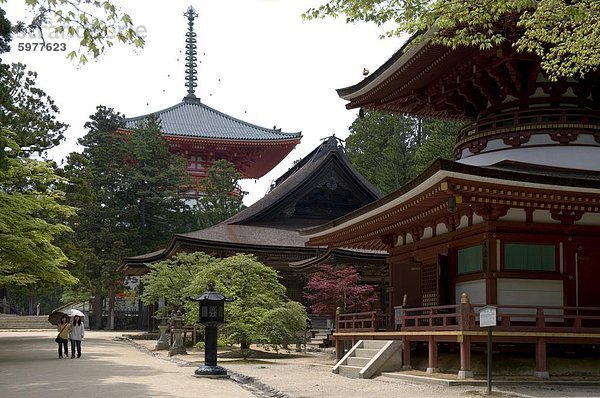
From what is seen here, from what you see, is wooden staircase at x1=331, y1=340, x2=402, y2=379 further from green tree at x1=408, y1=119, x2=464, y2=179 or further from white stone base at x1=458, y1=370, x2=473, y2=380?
green tree at x1=408, y1=119, x2=464, y2=179

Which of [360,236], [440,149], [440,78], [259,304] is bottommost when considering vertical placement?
[259,304]

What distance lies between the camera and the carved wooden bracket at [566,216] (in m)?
15.8

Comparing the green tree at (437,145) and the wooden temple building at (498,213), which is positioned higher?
the green tree at (437,145)

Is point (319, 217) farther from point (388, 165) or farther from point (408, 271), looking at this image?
point (408, 271)

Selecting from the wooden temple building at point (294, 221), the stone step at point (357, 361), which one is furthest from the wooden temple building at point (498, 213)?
the wooden temple building at point (294, 221)

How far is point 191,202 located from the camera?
54.1m

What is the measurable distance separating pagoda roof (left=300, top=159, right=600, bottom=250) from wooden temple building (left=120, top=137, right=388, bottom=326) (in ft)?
50.2

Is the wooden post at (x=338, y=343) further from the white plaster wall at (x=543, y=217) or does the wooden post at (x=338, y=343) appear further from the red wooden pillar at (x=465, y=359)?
the white plaster wall at (x=543, y=217)

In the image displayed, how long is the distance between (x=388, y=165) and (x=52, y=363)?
33092mm

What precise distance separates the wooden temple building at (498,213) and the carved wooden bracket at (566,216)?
0.03 metres

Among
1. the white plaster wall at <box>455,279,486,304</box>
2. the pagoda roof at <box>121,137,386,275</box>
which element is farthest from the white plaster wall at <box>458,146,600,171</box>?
the pagoda roof at <box>121,137,386,275</box>

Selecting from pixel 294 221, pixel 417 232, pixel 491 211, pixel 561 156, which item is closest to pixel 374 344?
pixel 417 232

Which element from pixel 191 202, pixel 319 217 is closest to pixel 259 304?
pixel 319 217

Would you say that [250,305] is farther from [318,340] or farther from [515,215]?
[515,215]
